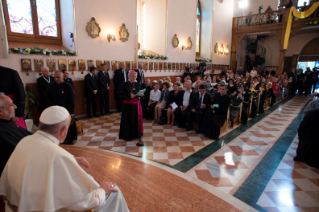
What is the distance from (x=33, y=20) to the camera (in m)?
6.27

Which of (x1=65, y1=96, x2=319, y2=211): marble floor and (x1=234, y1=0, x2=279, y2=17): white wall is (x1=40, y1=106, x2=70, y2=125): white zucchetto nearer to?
(x1=65, y1=96, x2=319, y2=211): marble floor

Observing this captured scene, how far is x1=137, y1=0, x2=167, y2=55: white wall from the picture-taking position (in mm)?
10789

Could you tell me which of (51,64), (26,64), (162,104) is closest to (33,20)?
(51,64)

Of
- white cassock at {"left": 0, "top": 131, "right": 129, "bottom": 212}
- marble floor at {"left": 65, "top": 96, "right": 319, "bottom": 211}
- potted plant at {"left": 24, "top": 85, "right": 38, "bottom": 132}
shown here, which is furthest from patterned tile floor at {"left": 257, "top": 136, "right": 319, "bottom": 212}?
potted plant at {"left": 24, "top": 85, "right": 38, "bottom": 132}

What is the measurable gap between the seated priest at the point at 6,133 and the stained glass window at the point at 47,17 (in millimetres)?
5555

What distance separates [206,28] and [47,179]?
16.0 m

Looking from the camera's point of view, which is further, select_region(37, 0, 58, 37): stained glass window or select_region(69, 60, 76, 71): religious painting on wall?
select_region(69, 60, 76, 71): religious painting on wall

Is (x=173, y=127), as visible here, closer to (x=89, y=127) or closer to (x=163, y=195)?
(x=89, y=127)

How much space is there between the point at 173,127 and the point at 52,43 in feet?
17.6

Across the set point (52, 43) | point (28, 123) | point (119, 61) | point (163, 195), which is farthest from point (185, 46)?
point (163, 195)

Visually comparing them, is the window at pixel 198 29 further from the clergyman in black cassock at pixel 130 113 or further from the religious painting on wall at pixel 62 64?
the clergyman in black cassock at pixel 130 113

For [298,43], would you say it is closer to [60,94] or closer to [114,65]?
[114,65]

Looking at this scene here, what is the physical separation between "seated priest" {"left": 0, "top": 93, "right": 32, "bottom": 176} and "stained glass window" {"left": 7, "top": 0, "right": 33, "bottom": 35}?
206 inches

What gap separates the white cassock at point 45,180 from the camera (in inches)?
47.7
